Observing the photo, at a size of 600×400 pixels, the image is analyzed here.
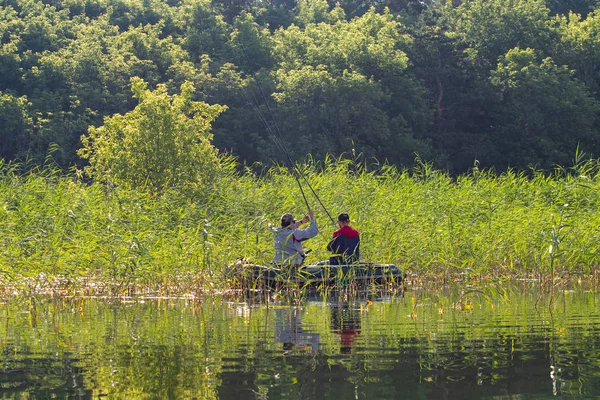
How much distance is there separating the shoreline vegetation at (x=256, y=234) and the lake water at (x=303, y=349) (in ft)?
2.96

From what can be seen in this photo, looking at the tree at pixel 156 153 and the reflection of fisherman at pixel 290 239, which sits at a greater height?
the tree at pixel 156 153

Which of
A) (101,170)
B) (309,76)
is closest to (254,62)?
(309,76)

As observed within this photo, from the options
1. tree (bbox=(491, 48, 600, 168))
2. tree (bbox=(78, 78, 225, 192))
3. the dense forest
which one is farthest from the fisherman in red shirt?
tree (bbox=(491, 48, 600, 168))

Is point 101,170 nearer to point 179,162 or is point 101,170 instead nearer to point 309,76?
point 179,162

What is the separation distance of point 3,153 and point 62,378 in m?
30.7

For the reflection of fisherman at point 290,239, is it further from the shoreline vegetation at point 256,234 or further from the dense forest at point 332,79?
the dense forest at point 332,79

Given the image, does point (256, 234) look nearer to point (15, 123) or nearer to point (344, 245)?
point (344, 245)

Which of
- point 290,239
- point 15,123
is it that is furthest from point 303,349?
point 15,123

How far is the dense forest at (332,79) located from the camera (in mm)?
37875

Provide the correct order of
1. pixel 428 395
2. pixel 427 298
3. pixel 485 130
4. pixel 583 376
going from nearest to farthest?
1. pixel 428 395
2. pixel 583 376
3. pixel 427 298
4. pixel 485 130

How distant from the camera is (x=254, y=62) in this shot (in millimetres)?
44094

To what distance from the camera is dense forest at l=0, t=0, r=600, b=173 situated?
3788 centimetres

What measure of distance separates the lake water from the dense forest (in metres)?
24.5

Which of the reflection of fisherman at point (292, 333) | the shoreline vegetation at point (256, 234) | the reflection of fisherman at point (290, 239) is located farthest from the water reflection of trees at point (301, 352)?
the reflection of fisherman at point (290, 239)
